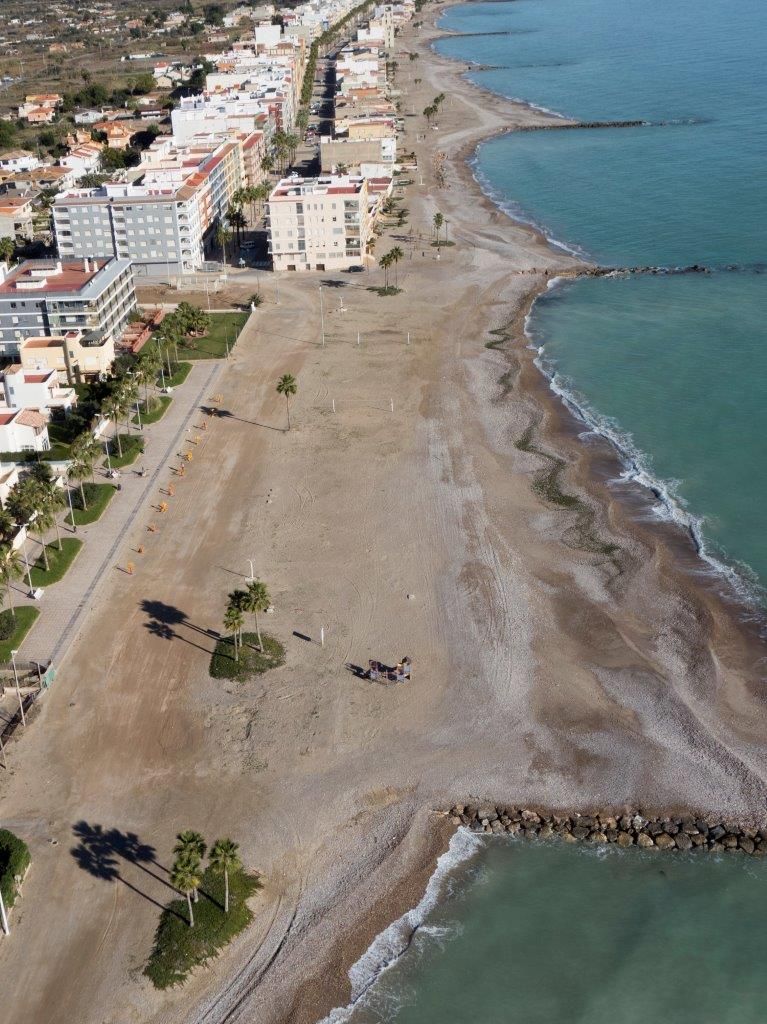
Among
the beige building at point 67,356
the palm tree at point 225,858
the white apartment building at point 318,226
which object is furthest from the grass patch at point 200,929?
the white apartment building at point 318,226

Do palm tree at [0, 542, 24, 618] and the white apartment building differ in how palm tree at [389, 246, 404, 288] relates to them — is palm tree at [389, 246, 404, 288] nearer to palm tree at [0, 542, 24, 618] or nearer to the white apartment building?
the white apartment building

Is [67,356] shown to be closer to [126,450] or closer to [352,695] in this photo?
[126,450]

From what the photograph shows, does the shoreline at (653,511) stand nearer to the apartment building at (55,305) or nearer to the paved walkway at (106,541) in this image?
the paved walkway at (106,541)

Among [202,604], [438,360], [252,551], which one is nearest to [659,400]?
[438,360]

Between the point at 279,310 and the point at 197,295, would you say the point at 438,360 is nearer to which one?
the point at 279,310

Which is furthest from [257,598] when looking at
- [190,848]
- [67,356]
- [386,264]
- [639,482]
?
[386,264]

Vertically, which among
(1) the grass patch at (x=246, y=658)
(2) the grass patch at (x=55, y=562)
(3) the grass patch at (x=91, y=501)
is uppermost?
(3) the grass patch at (x=91, y=501)
